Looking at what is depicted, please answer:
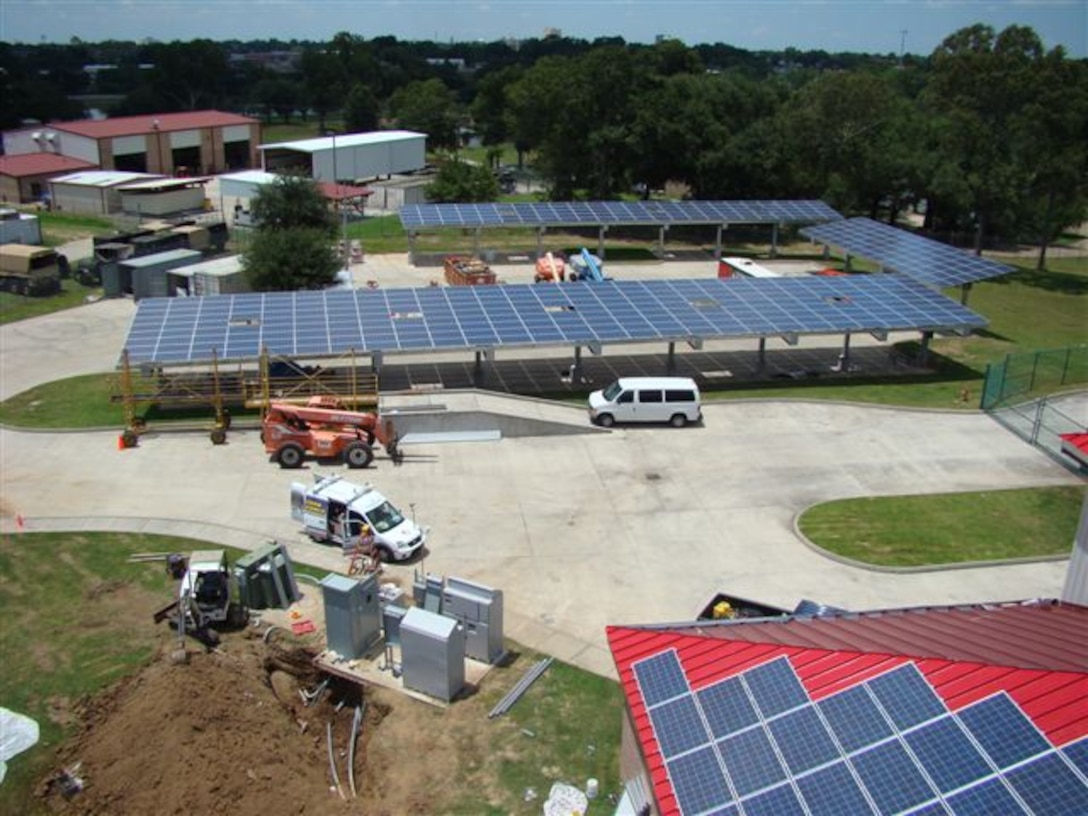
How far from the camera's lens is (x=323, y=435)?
31031 millimetres

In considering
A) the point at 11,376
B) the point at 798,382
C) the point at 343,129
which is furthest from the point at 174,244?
the point at 343,129

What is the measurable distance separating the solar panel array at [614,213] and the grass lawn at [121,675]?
36470 millimetres

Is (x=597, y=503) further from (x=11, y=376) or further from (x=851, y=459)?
(x=11, y=376)

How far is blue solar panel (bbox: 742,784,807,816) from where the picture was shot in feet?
38.4

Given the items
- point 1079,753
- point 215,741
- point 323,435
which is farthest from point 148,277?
point 1079,753

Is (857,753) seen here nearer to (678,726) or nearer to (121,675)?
(678,726)

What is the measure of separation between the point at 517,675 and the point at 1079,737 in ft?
38.2

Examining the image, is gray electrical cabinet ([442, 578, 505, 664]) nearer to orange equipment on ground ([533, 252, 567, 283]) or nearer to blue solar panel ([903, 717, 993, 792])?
blue solar panel ([903, 717, 993, 792])

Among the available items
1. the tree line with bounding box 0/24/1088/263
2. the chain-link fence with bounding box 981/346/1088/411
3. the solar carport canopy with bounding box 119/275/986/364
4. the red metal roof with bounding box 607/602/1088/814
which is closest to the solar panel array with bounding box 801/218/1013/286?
the solar carport canopy with bounding box 119/275/986/364

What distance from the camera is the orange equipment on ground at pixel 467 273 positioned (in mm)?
51938

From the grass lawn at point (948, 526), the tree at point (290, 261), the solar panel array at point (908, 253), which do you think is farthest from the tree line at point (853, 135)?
the grass lawn at point (948, 526)

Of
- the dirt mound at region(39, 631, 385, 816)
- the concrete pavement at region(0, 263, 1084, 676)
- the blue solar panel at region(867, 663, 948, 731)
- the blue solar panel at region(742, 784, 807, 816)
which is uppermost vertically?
the blue solar panel at region(867, 663, 948, 731)

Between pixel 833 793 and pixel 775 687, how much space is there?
198cm

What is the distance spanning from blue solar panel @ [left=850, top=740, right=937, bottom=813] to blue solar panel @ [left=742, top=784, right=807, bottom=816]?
2.82ft
